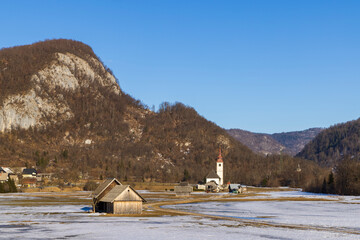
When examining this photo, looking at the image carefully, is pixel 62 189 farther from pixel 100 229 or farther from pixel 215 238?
pixel 215 238

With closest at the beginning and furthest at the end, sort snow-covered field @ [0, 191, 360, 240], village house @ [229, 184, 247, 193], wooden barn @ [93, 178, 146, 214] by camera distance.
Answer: snow-covered field @ [0, 191, 360, 240], wooden barn @ [93, 178, 146, 214], village house @ [229, 184, 247, 193]

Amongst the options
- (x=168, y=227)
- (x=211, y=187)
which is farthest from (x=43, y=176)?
(x=168, y=227)

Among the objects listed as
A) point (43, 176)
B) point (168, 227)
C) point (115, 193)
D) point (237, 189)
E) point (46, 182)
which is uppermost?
point (43, 176)

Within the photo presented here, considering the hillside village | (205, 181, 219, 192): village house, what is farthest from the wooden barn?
(205, 181, 219, 192): village house

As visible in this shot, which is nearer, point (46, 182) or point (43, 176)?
point (46, 182)

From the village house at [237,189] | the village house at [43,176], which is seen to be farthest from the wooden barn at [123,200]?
the village house at [43,176]

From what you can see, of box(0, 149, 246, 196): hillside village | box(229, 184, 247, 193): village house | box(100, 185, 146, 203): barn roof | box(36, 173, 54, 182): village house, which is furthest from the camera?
box(36, 173, 54, 182): village house

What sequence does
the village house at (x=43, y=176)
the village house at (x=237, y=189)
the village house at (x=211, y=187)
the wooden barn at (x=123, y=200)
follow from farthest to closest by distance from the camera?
the village house at (x=43, y=176), the village house at (x=211, y=187), the village house at (x=237, y=189), the wooden barn at (x=123, y=200)

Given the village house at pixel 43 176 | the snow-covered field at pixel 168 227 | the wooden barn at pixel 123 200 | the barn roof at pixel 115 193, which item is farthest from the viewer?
the village house at pixel 43 176

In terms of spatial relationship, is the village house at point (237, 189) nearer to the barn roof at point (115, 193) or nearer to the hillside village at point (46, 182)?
the hillside village at point (46, 182)

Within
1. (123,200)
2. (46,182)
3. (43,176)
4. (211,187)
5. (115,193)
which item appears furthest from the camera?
(43,176)

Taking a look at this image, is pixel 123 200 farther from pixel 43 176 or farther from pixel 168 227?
pixel 43 176

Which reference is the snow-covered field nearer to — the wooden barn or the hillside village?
the wooden barn

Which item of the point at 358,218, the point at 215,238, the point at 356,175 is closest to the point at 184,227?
the point at 215,238
